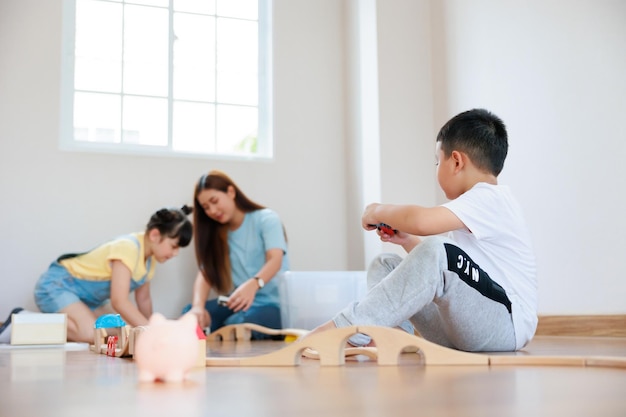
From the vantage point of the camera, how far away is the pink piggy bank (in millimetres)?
1030

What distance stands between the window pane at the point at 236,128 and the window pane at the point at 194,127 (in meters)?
0.04

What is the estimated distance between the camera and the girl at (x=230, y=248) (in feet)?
10.5

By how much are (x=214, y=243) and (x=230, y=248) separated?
0.08 meters

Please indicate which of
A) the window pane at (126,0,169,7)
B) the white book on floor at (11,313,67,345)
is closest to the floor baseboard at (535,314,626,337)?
the white book on floor at (11,313,67,345)

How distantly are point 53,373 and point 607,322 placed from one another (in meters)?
1.72

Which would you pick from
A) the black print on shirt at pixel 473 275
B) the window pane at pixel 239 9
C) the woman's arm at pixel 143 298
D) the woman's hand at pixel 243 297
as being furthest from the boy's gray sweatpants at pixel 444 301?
the window pane at pixel 239 9

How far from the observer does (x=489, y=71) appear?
115 inches

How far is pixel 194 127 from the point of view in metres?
3.60

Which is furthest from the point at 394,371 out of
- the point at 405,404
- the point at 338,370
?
the point at 405,404

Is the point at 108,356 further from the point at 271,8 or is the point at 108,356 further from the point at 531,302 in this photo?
the point at 271,8

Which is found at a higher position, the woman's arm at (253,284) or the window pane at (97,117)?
the window pane at (97,117)

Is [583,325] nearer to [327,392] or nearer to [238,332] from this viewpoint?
[238,332]

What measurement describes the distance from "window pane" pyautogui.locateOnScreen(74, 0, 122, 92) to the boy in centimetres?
214

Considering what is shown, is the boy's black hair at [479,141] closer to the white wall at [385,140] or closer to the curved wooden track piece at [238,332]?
the white wall at [385,140]
